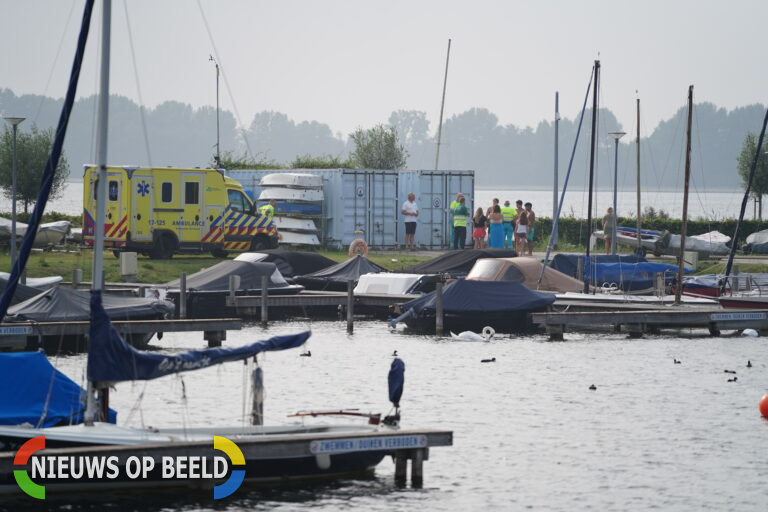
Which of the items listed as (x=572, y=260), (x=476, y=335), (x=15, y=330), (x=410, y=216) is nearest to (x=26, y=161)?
(x=410, y=216)

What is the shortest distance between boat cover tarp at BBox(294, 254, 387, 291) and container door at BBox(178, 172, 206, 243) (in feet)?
19.6

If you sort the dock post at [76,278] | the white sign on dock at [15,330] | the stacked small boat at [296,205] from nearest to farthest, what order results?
1. the white sign on dock at [15,330]
2. the dock post at [76,278]
3. the stacked small boat at [296,205]

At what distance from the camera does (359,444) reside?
19234 millimetres

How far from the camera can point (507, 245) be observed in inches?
2147

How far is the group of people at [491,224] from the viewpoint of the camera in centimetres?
5191

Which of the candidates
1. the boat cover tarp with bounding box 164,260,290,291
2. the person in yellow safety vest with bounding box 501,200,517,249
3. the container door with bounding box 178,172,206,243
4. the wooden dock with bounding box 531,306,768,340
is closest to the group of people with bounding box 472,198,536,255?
the person in yellow safety vest with bounding box 501,200,517,249

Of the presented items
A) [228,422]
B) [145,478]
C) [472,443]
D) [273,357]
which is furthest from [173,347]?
[145,478]

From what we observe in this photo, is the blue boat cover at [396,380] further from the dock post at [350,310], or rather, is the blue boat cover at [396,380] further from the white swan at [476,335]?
the dock post at [350,310]

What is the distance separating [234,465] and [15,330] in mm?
13923

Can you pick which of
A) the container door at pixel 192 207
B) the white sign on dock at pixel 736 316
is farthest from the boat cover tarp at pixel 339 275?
the white sign on dock at pixel 736 316

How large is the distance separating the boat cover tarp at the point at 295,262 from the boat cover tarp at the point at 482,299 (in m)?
8.05

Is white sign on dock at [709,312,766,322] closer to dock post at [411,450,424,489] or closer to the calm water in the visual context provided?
the calm water

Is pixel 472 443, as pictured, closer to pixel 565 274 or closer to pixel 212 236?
pixel 565 274

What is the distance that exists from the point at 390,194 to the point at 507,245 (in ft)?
20.5
